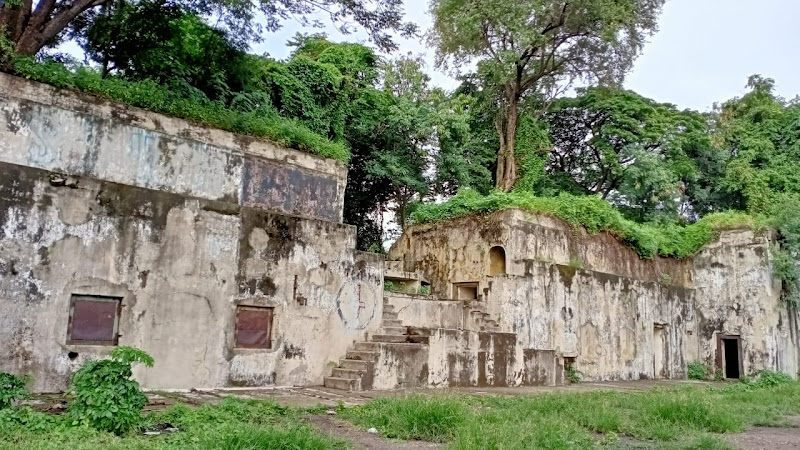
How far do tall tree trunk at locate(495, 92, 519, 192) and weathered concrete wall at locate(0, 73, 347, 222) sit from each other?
12.3 m

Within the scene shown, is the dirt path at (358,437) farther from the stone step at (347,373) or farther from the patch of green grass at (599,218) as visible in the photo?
the patch of green grass at (599,218)

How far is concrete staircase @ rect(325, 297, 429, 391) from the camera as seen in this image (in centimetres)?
1214

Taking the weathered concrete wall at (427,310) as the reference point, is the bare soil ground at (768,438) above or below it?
below

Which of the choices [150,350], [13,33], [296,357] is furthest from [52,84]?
[296,357]

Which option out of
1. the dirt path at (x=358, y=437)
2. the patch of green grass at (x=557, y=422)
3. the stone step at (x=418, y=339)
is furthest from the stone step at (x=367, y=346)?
the dirt path at (x=358, y=437)

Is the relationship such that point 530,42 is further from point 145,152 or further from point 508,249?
point 145,152

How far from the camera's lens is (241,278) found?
11734mm

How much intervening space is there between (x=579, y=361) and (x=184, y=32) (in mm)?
14622

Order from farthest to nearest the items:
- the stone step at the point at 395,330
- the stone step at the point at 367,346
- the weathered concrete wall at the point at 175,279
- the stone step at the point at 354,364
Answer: the stone step at the point at 395,330, the stone step at the point at 367,346, the stone step at the point at 354,364, the weathered concrete wall at the point at 175,279

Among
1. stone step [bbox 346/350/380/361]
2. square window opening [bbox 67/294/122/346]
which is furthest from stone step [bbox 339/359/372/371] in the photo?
square window opening [bbox 67/294/122/346]

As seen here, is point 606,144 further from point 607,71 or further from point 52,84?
point 52,84

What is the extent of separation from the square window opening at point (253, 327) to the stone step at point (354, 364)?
159cm

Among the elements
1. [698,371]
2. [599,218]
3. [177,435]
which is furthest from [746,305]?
[177,435]

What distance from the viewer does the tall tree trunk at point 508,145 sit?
25.7m
